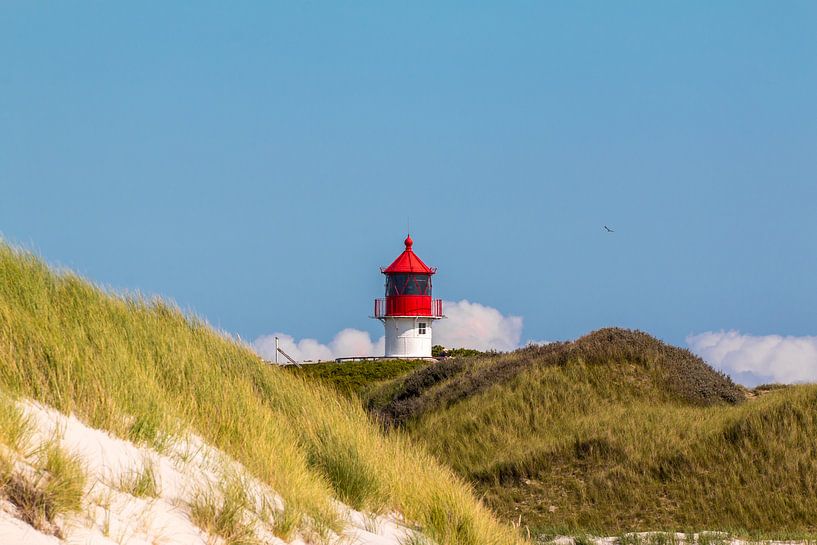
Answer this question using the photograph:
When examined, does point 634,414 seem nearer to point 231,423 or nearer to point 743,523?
point 743,523

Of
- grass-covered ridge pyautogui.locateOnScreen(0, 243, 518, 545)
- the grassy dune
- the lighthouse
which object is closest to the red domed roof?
the lighthouse

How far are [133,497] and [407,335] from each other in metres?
39.5

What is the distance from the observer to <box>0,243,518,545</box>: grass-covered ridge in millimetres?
7289

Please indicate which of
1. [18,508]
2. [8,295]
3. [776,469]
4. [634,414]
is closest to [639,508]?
[776,469]

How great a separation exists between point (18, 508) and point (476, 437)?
1631cm

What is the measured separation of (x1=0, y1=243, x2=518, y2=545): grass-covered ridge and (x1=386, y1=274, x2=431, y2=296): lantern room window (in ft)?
112

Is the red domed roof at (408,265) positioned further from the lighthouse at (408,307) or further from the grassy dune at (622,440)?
the grassy dune at (622,440)

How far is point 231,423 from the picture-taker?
27.9ft

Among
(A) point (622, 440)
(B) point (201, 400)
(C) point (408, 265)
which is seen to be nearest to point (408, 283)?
(C) point (408, 265)

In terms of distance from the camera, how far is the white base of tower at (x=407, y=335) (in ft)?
149

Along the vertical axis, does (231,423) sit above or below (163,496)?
above

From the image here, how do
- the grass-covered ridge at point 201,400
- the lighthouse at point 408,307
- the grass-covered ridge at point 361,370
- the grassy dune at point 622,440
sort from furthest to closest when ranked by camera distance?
1. the lighthouse at point 408,307
2. the grass-covered ridge at point 361,370
3. the grassy dune at point 622,440
4. the grass-covered ridge at point 201,400

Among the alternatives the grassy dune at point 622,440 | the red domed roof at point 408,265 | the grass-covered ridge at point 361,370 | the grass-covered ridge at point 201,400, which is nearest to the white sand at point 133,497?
the grass-covered ridge at point 201,400

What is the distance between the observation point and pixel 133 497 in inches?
245
